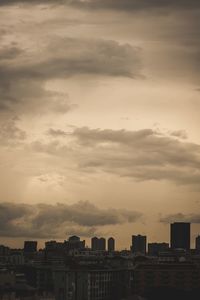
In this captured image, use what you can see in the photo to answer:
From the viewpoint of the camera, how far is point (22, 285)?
173 metres

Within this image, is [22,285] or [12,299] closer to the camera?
[12,299]

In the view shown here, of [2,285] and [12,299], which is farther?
[2,285]

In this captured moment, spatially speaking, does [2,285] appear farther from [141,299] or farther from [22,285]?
[141,299]

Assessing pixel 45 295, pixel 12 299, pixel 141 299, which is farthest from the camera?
pixel 141 299

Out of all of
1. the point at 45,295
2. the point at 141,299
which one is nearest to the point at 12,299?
the point at 45,295

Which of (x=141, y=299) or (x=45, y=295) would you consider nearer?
(x=45, y=295)

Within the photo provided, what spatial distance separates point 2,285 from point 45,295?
707 centimetres

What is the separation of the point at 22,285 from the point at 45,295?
23.8 ft

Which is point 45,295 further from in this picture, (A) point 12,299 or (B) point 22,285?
(A) point 12,299

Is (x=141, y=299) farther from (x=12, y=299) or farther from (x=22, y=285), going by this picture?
(x=12, y=299)

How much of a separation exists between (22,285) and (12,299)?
24.0 meters

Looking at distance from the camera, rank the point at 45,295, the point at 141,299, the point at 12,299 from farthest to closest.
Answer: the point at 141,299 → the point at 45,295 → the point at 12,299

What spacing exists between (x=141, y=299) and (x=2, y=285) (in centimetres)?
3740

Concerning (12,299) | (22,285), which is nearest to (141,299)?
(22,285)
